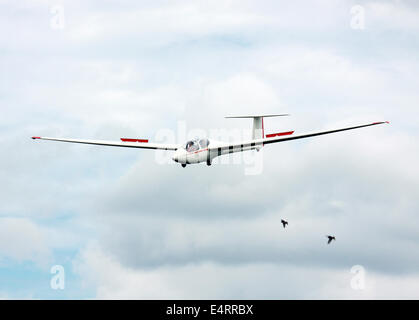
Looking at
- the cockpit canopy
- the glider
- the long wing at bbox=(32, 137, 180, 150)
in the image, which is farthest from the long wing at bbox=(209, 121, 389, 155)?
the long wing at bbox=(32, 137, 180, 150)

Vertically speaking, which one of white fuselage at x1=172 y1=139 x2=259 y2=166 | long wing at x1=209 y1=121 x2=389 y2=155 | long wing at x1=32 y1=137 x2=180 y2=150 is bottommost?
white fuselage at x1=172 y1=139 x2=259 y2=166

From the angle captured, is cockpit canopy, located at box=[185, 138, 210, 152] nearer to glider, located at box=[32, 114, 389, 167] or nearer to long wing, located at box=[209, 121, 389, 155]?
glider, located at box=[32, 114, 389, 167]

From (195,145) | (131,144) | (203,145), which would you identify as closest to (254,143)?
(203,145)

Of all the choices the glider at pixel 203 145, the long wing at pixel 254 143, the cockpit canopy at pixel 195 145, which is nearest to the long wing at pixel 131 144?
the glider at pixel 203 145

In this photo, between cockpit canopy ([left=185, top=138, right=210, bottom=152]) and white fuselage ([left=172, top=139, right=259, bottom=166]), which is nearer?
white fuselage ([left=172, top=139, right=259, bottom=166])

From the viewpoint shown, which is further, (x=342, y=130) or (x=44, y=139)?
(x=44, y=139)
